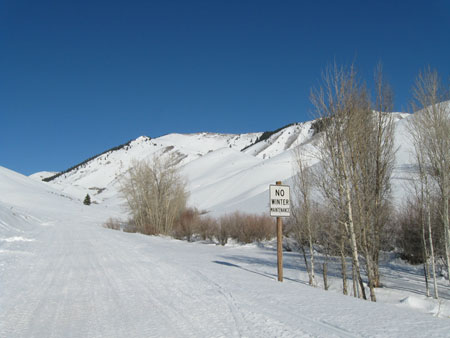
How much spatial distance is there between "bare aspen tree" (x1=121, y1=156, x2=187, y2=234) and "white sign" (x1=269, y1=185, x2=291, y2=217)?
2576cm

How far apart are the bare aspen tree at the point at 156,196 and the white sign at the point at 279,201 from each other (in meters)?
25.8

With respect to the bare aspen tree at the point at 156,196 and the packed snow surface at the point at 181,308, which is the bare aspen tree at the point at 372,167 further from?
the bare aspen tree at the point at 156,196

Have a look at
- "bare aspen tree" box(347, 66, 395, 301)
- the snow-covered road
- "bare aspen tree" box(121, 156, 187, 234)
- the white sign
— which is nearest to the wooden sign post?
the white sign

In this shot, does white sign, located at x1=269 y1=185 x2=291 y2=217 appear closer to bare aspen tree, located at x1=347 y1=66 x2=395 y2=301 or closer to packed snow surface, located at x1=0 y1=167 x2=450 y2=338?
packed snow surface, located at x1=0 y1=167 x2=450 y2=338

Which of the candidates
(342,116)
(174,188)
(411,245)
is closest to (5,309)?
(342,116)

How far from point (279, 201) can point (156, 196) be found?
26764mm

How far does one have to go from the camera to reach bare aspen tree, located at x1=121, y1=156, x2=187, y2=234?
33750 mm

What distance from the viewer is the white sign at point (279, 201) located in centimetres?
863

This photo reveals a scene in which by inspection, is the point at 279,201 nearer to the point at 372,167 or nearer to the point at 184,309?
the point at 184,309

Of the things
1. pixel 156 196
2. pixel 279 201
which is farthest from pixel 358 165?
pixel 156 196

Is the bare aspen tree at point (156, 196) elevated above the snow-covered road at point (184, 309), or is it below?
above

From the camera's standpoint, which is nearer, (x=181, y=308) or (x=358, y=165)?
(x=181, y=308)

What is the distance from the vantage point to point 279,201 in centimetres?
873

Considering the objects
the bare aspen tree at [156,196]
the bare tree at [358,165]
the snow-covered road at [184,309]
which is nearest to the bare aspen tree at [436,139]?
the bare tree at [358,165]
